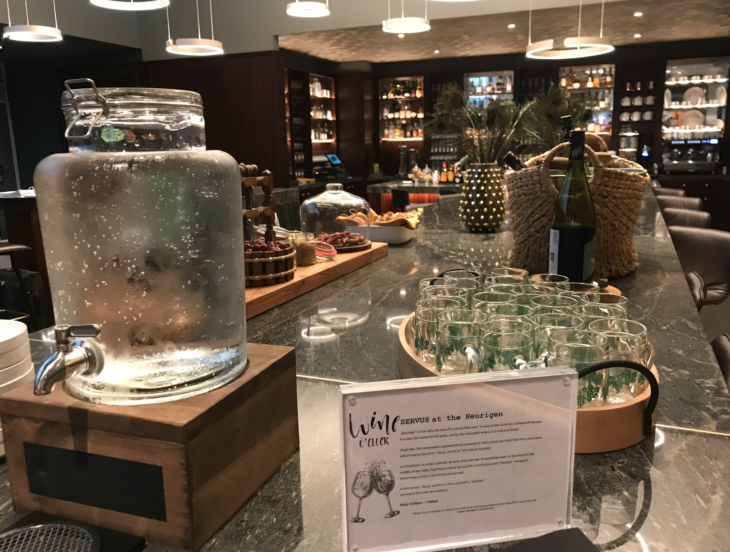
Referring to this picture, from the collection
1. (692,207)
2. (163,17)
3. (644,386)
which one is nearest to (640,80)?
(692,207)

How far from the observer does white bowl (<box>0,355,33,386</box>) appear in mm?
764

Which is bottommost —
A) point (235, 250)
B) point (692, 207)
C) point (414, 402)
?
point (692, 207)

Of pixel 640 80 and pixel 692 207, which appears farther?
pixel 640 80

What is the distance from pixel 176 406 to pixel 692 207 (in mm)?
5272

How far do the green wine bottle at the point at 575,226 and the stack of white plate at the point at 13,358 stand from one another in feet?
3.59

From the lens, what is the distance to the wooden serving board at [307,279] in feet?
4.84

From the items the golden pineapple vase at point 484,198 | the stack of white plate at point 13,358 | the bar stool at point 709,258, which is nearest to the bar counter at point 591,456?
the stack of white plate at point 13,358

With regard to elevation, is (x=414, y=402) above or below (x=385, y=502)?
above

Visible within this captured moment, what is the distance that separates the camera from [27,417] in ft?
2.17

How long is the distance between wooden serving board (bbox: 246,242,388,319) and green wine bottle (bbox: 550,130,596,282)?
2.22 feet

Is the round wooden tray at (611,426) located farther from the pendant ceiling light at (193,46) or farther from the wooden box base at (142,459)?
the pendant ceiling light at (193,46)

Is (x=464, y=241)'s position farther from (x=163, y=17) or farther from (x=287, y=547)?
(x=163, y=17)

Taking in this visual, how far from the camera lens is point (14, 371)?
0.78m

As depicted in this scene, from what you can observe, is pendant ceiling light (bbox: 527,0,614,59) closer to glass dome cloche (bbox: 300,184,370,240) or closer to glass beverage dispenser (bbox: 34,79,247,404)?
glass dome cloche (bbox: 300,184,370,240)
